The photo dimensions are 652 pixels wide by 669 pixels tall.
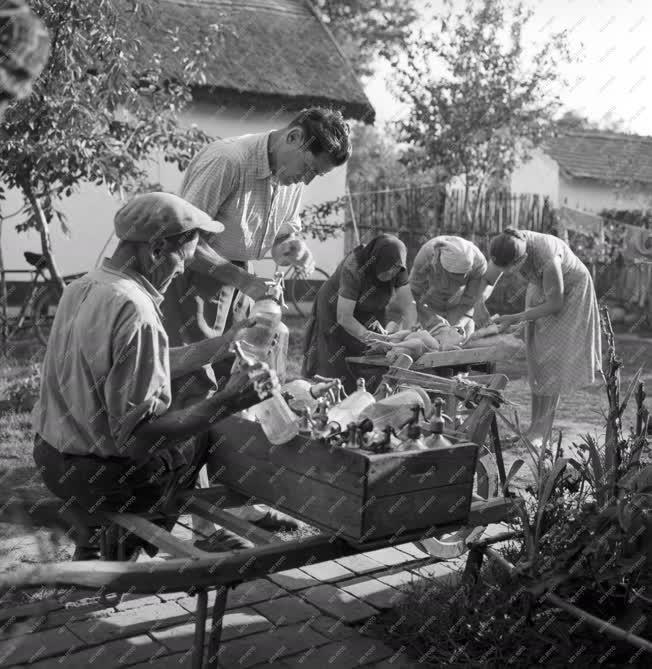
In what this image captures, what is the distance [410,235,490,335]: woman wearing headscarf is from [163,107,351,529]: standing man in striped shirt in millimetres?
1260

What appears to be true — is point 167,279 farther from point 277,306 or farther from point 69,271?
point 69,271

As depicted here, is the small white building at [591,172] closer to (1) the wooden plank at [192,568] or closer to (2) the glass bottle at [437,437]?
(2) the glass bottle at [437,437]

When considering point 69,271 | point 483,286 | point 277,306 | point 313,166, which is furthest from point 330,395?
point 69,271

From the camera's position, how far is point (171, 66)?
7.03 metres

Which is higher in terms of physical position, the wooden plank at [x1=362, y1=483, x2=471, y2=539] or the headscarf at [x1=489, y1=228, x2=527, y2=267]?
the headscarf at [x1=489, y1=228, x2=527, y2=267]

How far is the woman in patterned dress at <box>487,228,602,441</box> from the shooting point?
215 inches

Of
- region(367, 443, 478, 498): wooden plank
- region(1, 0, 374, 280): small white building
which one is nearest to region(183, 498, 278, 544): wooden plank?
region(367, 443, 478, 498): wooden plank

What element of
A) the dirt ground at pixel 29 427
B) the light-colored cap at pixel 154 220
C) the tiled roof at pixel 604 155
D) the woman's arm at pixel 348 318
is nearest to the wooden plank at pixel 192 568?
the light-colored cap at pixel 154 220

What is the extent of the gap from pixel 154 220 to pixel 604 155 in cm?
2490

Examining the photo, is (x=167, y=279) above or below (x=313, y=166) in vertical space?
below

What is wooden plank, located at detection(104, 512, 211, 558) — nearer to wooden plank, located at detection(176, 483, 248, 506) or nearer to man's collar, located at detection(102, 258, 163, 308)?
wooden plank, located at detection(176, 483, 248, 506)

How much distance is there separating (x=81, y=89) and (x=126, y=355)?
3.77 meters

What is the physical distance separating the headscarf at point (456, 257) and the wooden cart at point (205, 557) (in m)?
1.99

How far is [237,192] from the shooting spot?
3625mm
